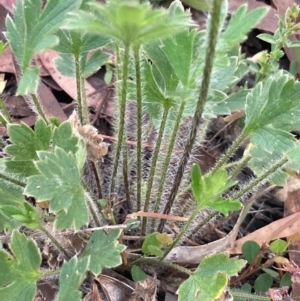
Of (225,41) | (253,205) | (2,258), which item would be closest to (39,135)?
(2,258)

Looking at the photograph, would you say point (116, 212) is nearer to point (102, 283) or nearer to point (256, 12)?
point (102, 283)

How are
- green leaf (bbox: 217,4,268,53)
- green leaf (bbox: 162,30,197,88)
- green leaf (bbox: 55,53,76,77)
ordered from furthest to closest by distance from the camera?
1. green leaf (bbox: 55,53,76,77)
2. green leaf (bbox: 162,30,197,88)
3. green leaf (bbox: 217,4,268,53)

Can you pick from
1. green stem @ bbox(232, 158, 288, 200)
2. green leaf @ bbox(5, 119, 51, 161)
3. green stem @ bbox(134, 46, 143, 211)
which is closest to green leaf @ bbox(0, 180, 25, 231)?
green leaf @ bbox(5, 119, 51, 161)

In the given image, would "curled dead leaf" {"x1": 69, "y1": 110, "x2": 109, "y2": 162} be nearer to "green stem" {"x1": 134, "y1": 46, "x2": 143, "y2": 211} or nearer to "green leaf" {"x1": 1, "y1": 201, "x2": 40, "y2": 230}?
"green stem" {"x1": 134, "y1": 46, "x2": 143, "y2": 211}

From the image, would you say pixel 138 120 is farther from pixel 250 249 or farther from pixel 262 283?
pixel 262 283

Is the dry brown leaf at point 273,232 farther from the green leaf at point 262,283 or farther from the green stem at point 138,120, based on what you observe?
the green stem at point 138,120

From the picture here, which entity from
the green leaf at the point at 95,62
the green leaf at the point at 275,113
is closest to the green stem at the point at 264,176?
the green leaf at the point at 275,113

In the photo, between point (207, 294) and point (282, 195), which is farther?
point (282, 195)
